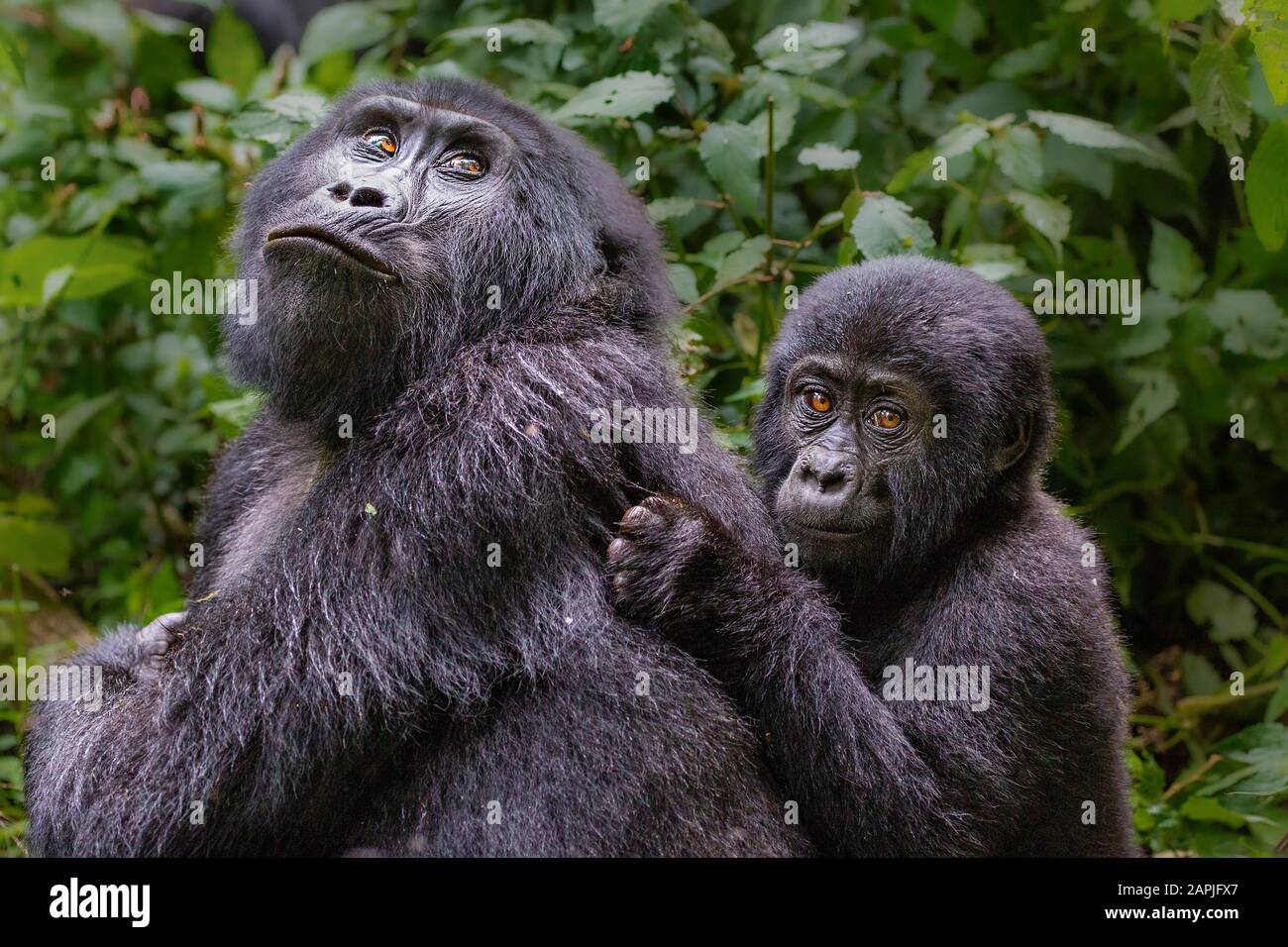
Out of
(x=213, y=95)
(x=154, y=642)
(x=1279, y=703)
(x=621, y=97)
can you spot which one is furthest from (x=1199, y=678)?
(x=213, y=95)

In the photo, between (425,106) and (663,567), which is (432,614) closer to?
(663,567)

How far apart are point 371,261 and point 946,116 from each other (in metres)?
3.67

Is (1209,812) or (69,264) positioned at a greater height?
(69,264)

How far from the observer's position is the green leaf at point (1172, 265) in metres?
5.88

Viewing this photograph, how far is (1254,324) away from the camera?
18.8ft

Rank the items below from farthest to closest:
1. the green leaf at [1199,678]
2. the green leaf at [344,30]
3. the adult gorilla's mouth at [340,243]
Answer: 1. the green leaf at [344,30]
2. the green leaf at [1199,678]
3. the adult gorilla's mouth at [340,243]

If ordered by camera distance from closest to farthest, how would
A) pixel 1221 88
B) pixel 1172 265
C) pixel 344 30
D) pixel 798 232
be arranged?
pixel 1221 88
pixel 1172 265
pixel 798 232
pixel 344 30

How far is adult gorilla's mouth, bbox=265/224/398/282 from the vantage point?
3795mm

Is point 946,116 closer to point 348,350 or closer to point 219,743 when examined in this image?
point 348,350

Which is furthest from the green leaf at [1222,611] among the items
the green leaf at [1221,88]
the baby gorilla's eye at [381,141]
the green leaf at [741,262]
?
the baby gorilla's eye at [381,141]

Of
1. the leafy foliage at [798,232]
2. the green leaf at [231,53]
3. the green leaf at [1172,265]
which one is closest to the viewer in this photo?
the leafy foliage at [798,232]

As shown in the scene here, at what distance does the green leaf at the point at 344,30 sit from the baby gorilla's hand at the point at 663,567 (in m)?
4.18

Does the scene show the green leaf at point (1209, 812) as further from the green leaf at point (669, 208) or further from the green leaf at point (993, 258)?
the green leaf at point (669, 208)

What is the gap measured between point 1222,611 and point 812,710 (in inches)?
128
